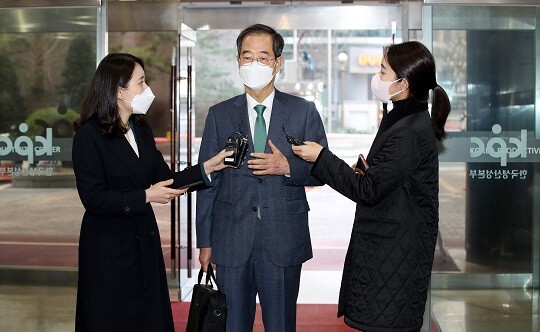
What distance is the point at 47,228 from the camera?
19.4ft

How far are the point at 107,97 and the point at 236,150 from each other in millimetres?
537

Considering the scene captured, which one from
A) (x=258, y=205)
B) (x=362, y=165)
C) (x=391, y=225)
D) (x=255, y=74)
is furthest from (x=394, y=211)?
(x=255, y=74)

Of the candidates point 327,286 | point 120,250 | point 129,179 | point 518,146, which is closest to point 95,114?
point 129,179

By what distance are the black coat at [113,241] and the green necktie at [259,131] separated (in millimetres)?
480

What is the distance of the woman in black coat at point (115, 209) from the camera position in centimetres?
312

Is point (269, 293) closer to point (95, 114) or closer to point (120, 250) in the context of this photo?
point (120, 250)

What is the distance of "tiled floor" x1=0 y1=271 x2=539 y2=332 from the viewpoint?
4.99 meters

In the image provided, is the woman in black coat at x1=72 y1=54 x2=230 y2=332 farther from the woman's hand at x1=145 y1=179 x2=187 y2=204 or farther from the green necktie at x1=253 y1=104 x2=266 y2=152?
the green necktie at x1=253 y1=104 x2=266 y2=152

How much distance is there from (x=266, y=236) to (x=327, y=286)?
3.79 m

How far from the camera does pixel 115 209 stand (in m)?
3.10

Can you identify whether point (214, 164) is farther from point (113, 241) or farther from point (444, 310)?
point (444, 310)

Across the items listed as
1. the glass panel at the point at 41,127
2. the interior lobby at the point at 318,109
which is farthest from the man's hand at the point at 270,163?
the glass panel at the point at 41,127

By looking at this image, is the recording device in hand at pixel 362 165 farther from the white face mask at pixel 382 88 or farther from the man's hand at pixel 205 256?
the man's hand at pixel 205 256

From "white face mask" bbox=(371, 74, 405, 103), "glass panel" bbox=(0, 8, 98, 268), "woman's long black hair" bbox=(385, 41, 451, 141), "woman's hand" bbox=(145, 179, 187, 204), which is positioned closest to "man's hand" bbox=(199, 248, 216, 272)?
"woman's hand" bbox=(145, 179, 187, 204)
